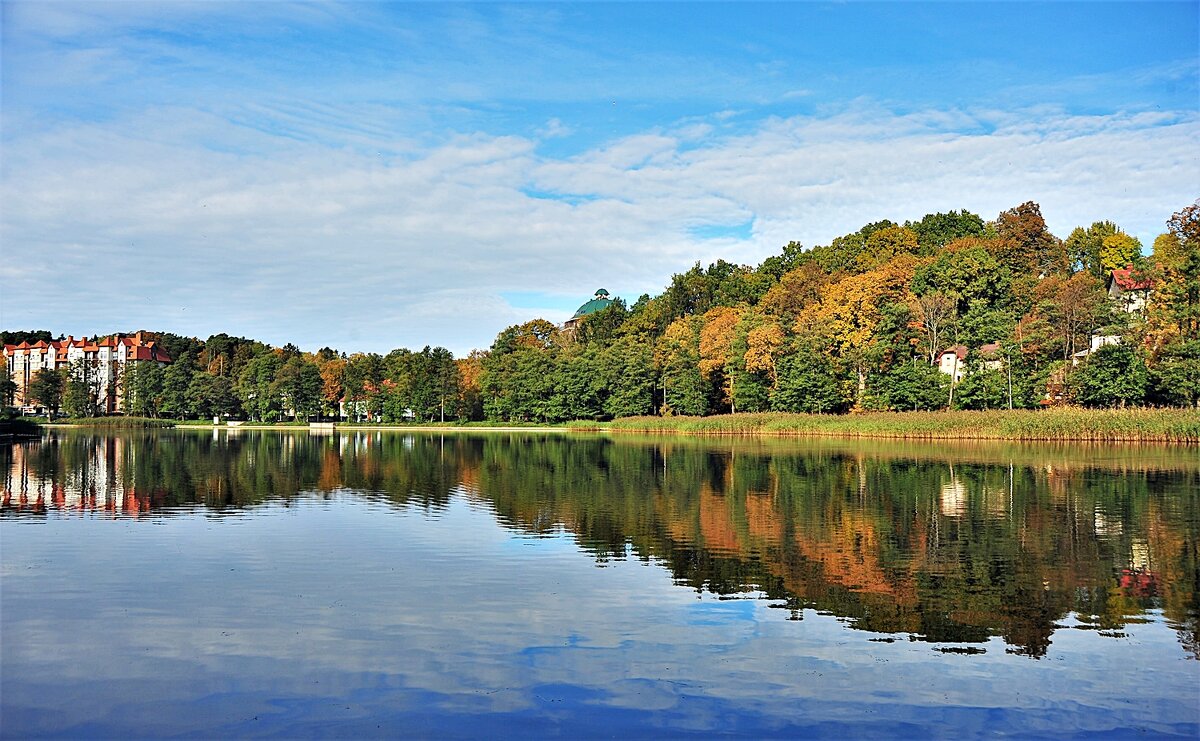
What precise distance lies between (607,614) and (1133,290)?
66.7 metres

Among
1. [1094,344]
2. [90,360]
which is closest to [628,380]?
[1094,344]

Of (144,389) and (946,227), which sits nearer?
(946,227)

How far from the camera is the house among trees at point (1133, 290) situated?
61969 mm

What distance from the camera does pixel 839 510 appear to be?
75.5 feet

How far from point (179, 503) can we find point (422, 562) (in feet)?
40.7

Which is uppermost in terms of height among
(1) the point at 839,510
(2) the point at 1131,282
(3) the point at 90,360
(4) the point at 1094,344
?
(2) the point at 1131,282

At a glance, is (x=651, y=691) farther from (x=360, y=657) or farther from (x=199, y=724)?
(x=199, y=724)

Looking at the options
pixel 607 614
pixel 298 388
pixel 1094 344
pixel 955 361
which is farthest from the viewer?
pixel 298 388

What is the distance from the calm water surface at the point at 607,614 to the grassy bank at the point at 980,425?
25904mm

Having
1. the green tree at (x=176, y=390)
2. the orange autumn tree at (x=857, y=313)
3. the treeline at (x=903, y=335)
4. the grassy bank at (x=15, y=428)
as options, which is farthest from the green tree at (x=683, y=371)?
the green tree at (x=176, y=390)

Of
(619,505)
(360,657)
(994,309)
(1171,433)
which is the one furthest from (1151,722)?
(994,309)

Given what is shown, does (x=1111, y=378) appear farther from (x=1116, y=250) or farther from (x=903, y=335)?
(x=1116, y=250)

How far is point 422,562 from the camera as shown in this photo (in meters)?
16.4

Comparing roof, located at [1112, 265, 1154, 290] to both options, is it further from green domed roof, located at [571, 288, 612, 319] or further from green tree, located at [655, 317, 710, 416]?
green domed roof, located at [571, 288, 612, 319]
